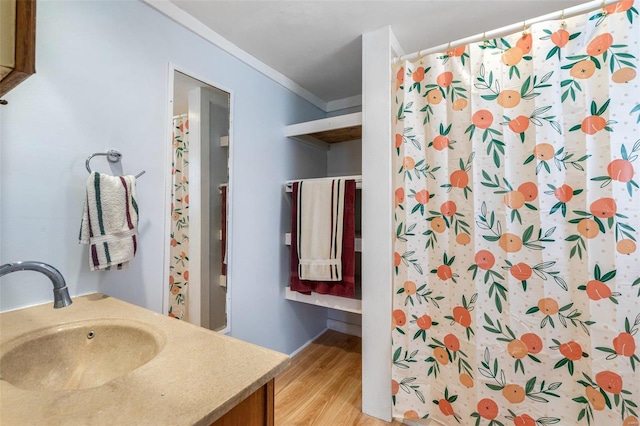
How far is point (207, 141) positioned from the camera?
1539 mm

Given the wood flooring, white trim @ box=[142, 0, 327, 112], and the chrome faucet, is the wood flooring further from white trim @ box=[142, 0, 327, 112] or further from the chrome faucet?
white trim @ box=[142, 0, 327, 112]

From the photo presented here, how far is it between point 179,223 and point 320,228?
0.84 meters

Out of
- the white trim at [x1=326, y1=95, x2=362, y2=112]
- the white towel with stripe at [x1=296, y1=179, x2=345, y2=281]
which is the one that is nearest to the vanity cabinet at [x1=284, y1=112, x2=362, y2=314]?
the white towel with stripe at [x1=296, y1=179, x2=345, y2=281]

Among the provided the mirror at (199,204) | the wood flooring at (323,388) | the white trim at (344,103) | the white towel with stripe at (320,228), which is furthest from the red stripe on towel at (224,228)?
the white trim at (344,103)

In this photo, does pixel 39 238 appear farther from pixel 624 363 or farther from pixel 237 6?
pixel 624 363

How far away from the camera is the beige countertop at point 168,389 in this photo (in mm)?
456

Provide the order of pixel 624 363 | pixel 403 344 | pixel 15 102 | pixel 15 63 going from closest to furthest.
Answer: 1. pixel 15 63
2. pixel 15 102
3. pixel 624 363
4. pixel 403 344

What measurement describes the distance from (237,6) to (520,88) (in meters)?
1.37

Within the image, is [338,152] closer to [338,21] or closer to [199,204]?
[338,21]

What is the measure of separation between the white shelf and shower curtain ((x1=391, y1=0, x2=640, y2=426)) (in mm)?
304

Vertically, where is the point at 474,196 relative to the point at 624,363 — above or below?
above

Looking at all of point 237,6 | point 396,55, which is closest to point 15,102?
point 237,6

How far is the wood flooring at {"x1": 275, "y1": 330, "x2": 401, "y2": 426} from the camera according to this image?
5.04ft

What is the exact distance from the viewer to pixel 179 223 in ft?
4.57
